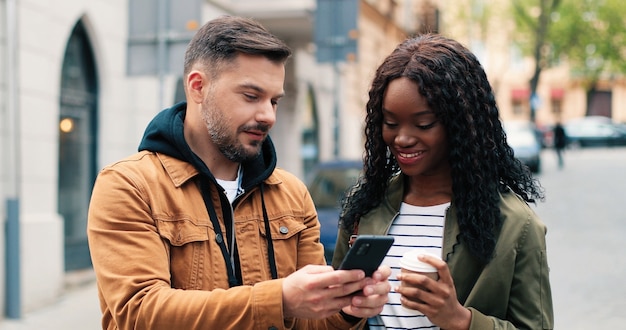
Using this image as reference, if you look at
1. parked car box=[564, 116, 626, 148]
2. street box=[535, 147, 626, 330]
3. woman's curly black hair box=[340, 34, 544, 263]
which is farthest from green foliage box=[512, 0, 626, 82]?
woman's curly black hair box=[340, 34, 544, 263]

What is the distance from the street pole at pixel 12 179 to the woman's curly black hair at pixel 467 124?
592 cm

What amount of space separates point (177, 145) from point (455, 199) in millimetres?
851

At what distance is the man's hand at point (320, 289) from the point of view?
1.92 metres

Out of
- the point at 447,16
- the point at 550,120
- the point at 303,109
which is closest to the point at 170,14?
the point at 303,109

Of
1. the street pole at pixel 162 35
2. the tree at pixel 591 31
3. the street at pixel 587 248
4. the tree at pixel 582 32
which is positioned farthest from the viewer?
the tree at pixel 591 31

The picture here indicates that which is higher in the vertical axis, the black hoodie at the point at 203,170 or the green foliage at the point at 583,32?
the green foliage at the point at 583,32

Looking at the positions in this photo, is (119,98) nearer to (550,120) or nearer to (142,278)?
(142,278)

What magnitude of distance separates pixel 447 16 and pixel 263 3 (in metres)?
33.1

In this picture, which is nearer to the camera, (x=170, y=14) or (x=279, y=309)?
(x=279, y=309)

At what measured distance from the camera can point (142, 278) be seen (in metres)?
2.03

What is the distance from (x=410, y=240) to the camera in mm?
2346

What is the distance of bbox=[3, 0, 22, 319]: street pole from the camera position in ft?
24.4

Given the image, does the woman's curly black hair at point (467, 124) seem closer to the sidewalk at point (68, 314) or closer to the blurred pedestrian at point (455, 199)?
the blurred pedestrian at point (455, 199)

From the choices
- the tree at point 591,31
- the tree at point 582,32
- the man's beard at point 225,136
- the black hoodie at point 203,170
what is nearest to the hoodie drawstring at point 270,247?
the black hoodie at point 203,170
